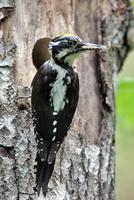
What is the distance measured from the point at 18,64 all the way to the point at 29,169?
27.8 inches

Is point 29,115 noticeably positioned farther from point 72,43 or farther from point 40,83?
point 72,43

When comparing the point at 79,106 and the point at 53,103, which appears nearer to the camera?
the point at 53,103

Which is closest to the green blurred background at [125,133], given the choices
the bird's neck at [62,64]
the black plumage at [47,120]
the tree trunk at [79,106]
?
the tree trunk at [79,106]

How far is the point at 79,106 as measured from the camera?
480 centimetres

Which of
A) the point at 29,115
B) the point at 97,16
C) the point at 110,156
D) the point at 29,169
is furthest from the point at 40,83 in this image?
the point at 97,16

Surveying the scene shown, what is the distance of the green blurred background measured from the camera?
5289mm

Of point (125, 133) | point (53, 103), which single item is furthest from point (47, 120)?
point (125, 133)

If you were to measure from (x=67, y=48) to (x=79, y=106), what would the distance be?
686 mm

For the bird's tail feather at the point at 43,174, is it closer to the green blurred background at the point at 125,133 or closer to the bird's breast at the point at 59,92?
the bird's breast at the point at 59,92

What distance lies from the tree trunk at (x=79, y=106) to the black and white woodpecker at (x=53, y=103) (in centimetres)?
11

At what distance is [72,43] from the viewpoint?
420cm

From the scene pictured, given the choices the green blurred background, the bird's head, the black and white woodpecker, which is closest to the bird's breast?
the black and white woodpecker

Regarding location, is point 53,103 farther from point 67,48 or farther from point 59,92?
point 67,48

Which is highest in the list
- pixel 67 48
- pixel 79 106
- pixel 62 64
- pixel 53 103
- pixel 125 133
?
pixel 67 48
